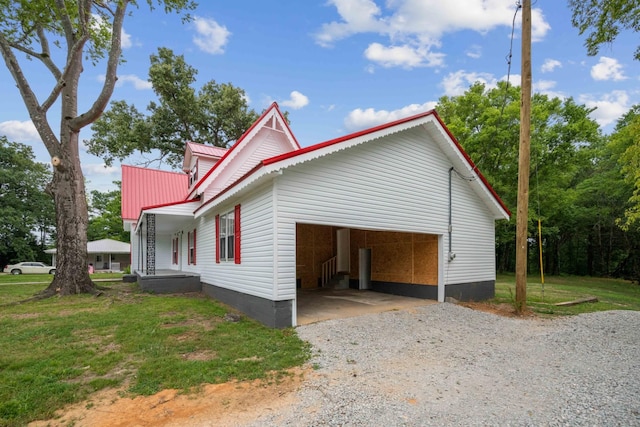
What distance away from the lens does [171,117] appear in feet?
89.1

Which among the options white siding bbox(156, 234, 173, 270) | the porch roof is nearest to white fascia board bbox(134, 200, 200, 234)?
white siding bbox(156, 234, 173, 270)

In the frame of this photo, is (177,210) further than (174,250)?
No

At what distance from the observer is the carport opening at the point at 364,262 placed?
10742 mm

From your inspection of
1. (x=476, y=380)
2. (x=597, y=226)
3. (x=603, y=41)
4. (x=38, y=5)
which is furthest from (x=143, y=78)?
(x=597, y=226)

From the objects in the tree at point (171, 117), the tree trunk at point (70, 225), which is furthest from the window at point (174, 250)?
the tree at point (171, 117)

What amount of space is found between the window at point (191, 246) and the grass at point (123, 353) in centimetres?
544

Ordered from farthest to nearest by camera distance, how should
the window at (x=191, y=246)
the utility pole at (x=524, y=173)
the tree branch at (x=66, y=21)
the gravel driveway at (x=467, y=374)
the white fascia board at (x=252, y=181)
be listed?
1. the window at (x=191, y=246)
2. the tree branch at (x=66, y=21)
3. the utility pole at (x=524, y=173)
4. the white fascia board at (x=252, y=181)
5. the gravel driveway at (x=467, y=374)

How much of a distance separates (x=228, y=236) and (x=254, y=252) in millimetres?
2337

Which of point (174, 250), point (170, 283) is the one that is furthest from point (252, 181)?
point (174, 250)

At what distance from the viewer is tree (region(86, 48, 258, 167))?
86.1ft

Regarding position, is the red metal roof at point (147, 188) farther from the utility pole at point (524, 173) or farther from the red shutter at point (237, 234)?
the utility pole at point (524, 173)

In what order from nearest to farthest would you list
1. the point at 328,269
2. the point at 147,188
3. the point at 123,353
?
the point at 123,353 < the point at 328,269 < the point at 147,188

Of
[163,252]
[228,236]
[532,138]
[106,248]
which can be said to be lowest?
[106,248]

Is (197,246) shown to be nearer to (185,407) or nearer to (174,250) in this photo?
(174,250)
